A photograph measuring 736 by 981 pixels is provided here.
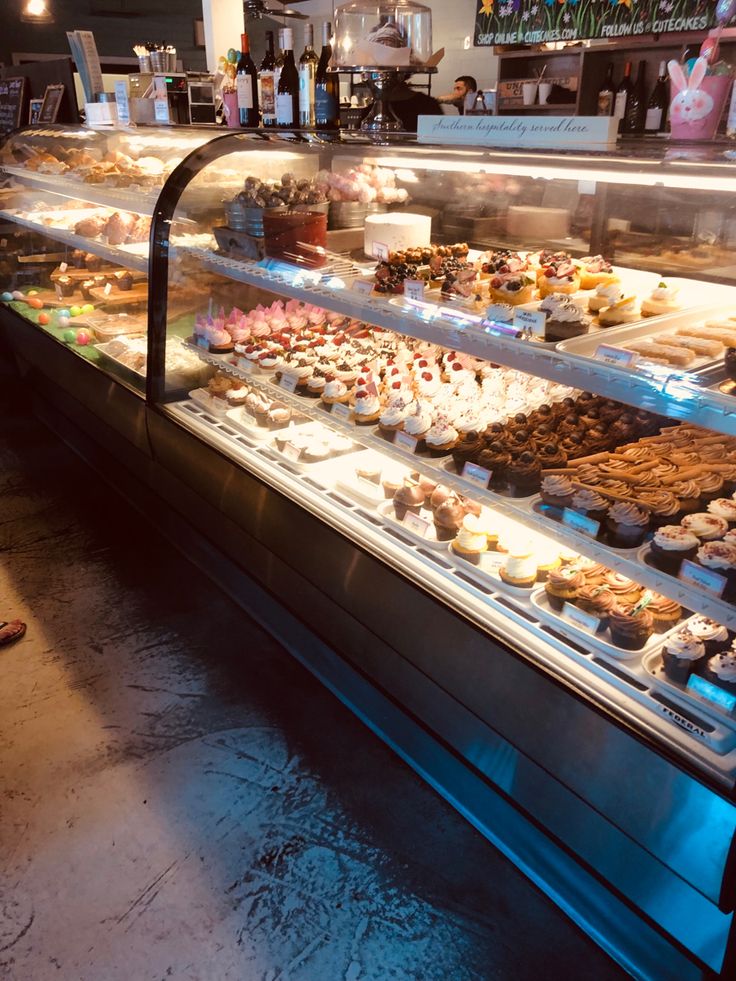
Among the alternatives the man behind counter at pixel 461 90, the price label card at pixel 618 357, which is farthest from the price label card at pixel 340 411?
the man behind counter at pixel 461 90

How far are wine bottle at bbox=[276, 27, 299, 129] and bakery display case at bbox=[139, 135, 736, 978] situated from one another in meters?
0.35

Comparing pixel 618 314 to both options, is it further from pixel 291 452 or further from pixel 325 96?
pixel 325 96

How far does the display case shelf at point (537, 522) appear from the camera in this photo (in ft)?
6.87

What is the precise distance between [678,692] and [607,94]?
22.1ft

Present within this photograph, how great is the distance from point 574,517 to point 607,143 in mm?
1175

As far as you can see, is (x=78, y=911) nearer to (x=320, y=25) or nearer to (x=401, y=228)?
(x=401, y=228)

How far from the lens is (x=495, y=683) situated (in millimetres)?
2441

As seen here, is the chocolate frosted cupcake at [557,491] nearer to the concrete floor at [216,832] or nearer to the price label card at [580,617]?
the price label card at [580,617]

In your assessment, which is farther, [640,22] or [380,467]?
[640,22]

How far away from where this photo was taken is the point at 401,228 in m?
3.62

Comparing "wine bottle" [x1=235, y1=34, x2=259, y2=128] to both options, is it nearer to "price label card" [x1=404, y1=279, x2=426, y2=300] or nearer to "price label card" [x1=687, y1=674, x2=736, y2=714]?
"price label card" [x1=404, y1=279, x2=426, y2=300]

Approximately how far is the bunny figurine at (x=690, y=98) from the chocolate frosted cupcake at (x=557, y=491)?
1.19 meters

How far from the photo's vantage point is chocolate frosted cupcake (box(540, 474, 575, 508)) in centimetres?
250

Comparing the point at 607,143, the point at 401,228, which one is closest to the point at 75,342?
the point at 401,228
